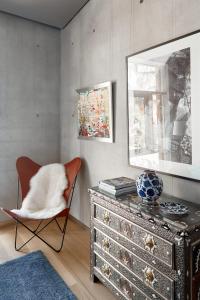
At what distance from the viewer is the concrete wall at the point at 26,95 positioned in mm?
2990

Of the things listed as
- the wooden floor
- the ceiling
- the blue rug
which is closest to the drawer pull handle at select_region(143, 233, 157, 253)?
the wooden floor

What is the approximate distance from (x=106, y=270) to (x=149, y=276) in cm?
49

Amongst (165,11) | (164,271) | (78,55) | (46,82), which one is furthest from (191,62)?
(46,82)

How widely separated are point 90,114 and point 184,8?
1.39 metres

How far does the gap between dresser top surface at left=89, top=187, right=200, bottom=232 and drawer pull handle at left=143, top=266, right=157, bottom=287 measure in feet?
1.09

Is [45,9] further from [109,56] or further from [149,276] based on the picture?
[149,276]

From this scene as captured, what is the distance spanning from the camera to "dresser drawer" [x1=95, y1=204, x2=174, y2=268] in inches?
49.8

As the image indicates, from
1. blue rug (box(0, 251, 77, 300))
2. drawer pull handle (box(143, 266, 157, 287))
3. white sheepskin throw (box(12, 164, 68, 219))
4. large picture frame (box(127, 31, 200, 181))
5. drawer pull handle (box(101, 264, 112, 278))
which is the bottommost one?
blue rug (box(0, 251, 77, 300))

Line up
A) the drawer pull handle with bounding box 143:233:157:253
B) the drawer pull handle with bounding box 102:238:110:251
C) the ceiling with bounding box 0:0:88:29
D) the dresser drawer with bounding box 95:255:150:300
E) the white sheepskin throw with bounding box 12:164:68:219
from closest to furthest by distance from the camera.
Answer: the drawer pull handle with bounding box 143:233:157:253
the dresser drawer with bounding box 95:255:150:300
the drawer pull handle with bounding box 102:238:110:251
the white sheepskin throw with bounding box 12:164:68:219
the ceiling with bounding box 0:0:88:29

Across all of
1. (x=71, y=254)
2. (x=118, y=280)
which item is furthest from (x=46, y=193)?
(x=118, y=280)

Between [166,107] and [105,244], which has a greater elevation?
[166,107]

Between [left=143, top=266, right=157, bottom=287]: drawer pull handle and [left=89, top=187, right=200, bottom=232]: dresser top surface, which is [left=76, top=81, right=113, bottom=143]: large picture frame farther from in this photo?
[left=143, top=266, right=157, bottom=287]: drawer pull handle

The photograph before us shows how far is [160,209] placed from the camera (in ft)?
4.71

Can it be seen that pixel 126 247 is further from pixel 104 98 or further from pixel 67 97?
pixel 67 97
